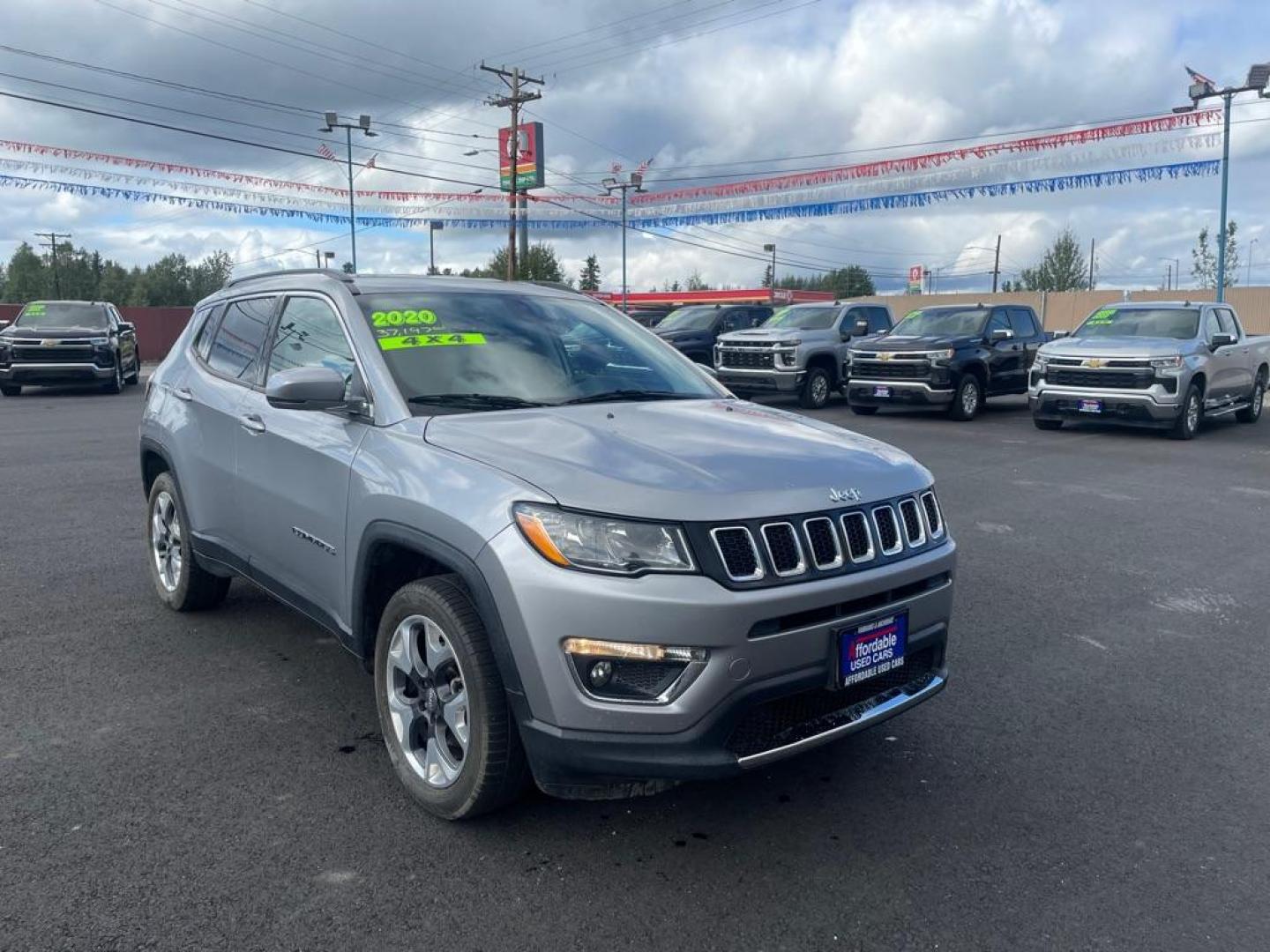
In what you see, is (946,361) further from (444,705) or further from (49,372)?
(49,372)

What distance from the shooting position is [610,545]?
2912mm

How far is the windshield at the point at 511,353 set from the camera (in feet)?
12.8

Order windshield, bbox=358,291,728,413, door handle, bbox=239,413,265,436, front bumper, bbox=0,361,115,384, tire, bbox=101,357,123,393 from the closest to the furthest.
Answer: windshield, bbox=358,291,728,413 < door handle, bbox=239,413,265,436 < front bumper, bbox=0,361,115,384 < tire, bbox=101,357,123,393

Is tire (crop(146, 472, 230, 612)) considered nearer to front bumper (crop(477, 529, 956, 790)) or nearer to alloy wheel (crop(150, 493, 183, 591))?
alloy wheel (crop(150, 493, 183, 591))

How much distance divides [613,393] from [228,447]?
6.08ft

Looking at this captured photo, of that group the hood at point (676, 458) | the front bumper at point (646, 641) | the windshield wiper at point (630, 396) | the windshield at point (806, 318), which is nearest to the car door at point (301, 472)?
the hood at point (676, 458)

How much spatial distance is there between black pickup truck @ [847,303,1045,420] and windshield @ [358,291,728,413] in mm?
11803

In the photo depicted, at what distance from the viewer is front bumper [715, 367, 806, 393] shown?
17.8m

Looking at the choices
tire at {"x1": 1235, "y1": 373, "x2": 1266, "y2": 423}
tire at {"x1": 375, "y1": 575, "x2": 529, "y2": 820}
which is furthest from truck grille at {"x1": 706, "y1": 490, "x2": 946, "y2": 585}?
tire at {"x1": 1235, "y1": 373, "x2": 1266, "y2": 423}

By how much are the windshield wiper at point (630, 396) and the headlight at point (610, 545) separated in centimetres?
111

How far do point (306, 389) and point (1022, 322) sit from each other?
54.1 ft

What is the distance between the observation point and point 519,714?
117 inches

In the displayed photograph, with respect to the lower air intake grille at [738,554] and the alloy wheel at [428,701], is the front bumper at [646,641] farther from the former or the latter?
the alloy wheel at [428,701]

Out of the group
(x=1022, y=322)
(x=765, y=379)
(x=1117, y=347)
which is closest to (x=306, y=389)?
(x=1117, y=347)
